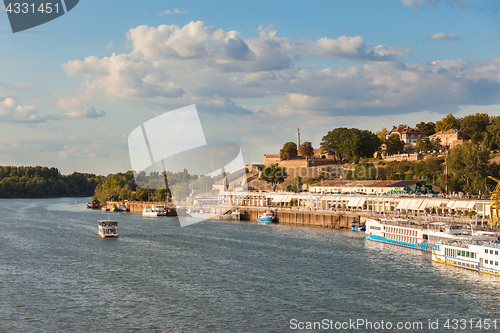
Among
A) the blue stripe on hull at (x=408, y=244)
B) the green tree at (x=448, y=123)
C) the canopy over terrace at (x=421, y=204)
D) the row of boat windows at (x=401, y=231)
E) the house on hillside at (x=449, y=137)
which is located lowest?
the blue stripe on hull at (x=408, y=244)

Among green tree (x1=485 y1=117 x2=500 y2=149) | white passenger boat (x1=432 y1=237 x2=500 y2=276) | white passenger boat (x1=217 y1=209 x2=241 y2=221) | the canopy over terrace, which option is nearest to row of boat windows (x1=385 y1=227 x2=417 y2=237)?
white passenger boat (x1=432 y1=237 x2=500 y2=276)

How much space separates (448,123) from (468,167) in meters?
60.2

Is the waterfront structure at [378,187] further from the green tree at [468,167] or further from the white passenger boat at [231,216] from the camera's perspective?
the white passenger boat at [231,216]

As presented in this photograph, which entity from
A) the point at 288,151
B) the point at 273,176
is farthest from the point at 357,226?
the point at 288,151

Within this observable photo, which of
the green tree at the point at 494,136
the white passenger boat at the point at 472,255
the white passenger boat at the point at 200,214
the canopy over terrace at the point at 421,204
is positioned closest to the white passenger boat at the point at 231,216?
the white passenger boat at the point at 200,214

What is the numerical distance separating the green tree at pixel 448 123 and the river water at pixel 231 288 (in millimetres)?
93303

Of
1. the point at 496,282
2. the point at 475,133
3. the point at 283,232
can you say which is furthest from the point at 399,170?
the point at 496,282

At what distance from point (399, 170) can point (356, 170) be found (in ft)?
32.1

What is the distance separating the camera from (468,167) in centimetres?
9019

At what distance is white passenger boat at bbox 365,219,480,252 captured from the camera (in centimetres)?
5659

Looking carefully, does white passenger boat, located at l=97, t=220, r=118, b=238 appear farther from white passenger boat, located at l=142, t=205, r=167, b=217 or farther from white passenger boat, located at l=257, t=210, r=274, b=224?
white passenger boat, located at l=142, t=205, r=167, b=217

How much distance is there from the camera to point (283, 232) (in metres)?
78.4

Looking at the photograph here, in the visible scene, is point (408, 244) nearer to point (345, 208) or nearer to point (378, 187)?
point (345, 208)

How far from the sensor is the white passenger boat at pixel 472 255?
4434cm
